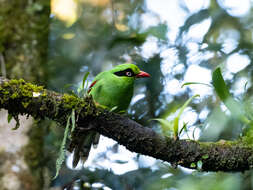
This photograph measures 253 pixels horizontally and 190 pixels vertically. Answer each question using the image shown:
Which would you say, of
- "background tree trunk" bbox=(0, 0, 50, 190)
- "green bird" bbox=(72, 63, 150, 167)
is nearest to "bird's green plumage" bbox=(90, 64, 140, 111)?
"green bird" bbox=(72, 63, 150, 167)

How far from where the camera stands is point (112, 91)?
2.84 metres

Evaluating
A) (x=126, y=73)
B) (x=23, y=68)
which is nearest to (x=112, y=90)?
(x=126, y=73)

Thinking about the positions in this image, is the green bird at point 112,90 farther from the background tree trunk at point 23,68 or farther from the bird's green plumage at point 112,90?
the background tree trunk at point 23,68

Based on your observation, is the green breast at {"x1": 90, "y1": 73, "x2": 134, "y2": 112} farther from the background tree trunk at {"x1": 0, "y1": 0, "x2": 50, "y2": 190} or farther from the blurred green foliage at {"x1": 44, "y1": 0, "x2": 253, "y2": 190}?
the background tree trunk at {"x1": 0, "y1": 0, "x2": 50, "y2": 190}

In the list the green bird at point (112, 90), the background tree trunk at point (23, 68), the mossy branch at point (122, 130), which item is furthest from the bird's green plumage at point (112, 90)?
the background tree trunk at point (23, 68)

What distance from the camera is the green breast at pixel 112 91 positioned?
2.81 m

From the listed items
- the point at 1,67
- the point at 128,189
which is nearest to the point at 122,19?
the point at 1,67

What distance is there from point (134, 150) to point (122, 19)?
10.3 feet

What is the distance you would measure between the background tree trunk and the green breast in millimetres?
1115

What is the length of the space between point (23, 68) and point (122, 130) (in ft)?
7.67

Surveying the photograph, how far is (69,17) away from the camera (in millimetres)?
5547

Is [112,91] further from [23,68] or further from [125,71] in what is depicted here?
[23,68]

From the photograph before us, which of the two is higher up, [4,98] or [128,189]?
[4,98]

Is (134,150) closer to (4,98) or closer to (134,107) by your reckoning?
(4,98)
